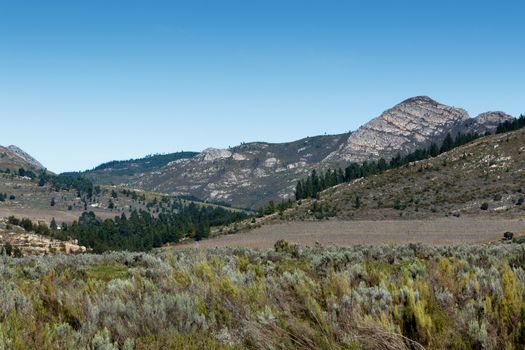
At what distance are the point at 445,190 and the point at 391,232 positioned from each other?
34861 millimetres

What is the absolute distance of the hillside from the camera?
92.4 meters

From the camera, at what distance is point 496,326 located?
5785mm

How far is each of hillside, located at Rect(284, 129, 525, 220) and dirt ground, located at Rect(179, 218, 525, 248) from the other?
7.19 metres

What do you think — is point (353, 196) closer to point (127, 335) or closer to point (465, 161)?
point (465, 161)

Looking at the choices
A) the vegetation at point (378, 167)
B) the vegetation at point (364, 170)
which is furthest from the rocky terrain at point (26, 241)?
the vegetation at point (378, 167)

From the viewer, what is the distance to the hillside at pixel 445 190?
9244 centimetres

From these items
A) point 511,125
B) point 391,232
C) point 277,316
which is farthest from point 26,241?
point 511,125

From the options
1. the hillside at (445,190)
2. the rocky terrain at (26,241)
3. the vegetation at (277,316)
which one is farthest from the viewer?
the hillside at (445,190)

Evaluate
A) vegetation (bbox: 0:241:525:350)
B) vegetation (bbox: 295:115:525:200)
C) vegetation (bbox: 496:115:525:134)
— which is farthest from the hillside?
vegetation (bbox: 0:241:525:350)

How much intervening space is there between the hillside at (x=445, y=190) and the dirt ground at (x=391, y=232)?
23.6 feet

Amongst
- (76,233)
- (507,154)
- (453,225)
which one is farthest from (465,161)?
(76,233)

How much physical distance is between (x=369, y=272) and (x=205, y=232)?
111641mm

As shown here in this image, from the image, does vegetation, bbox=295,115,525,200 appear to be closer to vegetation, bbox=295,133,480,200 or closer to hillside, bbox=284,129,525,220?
vegetation, bbox=295,133,480,200

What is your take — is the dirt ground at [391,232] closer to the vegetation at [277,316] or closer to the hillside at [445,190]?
the hillside at [445,190]
